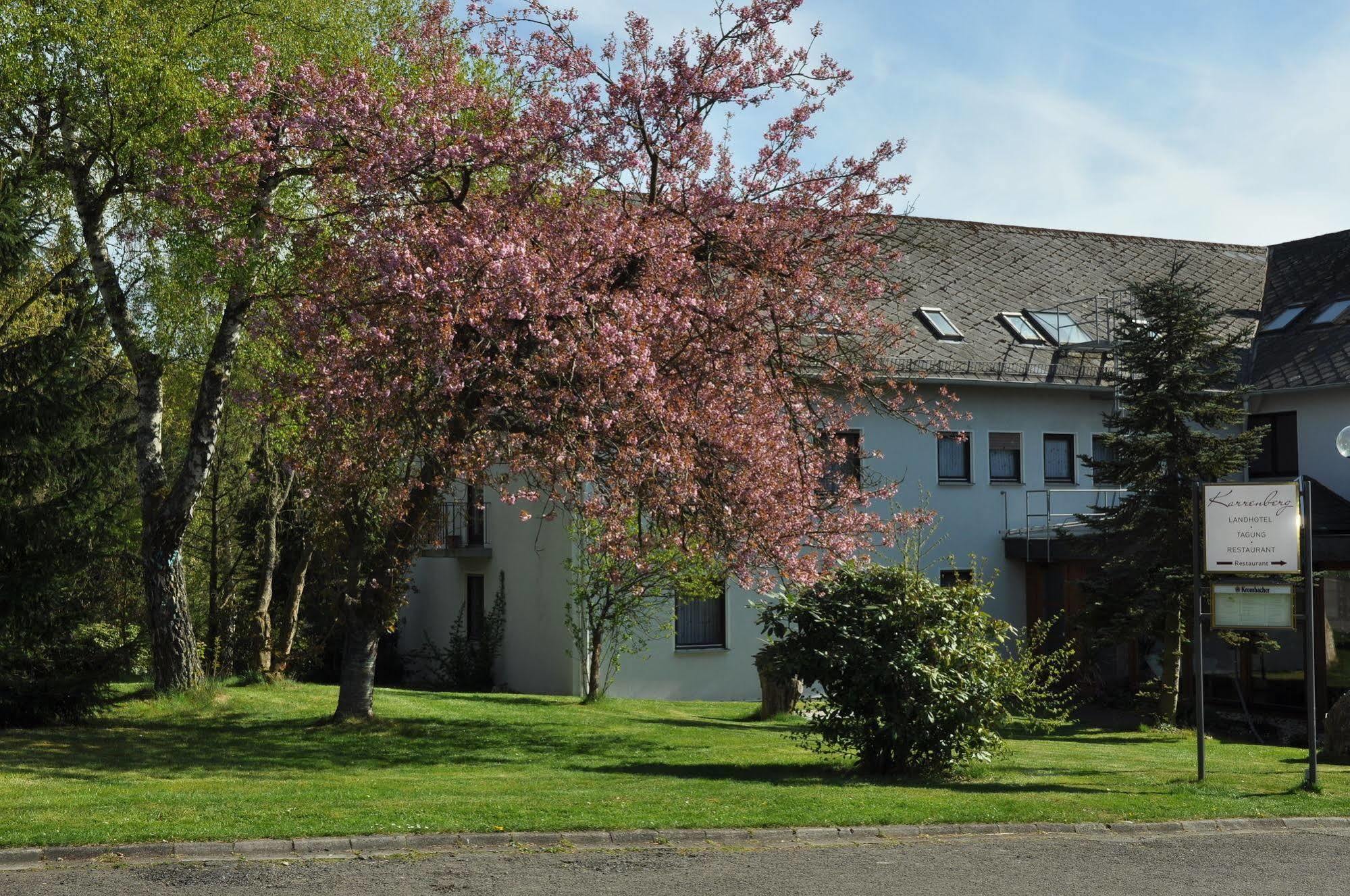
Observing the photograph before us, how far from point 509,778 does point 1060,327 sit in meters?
20.3

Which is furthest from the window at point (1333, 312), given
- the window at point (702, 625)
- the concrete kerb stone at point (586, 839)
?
the concrete kerb stone at point (586, 839)

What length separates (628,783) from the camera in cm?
1318

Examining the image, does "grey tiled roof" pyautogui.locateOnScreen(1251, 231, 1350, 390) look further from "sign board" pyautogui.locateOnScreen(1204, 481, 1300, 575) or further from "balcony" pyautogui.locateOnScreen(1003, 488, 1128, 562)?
"sign board" pyautogui.locateOnScreen(1204, 481, 1300, 575)

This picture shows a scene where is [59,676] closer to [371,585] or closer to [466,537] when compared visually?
[371,585]

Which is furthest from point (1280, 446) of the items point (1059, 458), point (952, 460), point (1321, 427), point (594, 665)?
point (594, 665)

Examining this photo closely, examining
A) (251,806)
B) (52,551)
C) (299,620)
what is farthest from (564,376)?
(299,620)

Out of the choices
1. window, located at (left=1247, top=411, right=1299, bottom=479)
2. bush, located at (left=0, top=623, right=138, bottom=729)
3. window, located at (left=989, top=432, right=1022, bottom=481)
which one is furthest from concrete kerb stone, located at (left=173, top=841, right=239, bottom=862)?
window, located at (left=1247, top=411, right=1299, bottom=479)

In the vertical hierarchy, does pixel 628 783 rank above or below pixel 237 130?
below

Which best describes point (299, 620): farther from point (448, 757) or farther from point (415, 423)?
point (415, 423)

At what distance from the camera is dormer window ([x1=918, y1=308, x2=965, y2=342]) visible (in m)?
29.0

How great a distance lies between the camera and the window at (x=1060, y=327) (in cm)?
3045

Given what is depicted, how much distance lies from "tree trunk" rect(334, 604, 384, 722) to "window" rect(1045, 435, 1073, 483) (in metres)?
17.0

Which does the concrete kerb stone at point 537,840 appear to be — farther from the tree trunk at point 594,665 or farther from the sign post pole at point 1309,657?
the tree trunk at point 594,665

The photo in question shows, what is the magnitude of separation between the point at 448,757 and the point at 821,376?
6.02 metres
